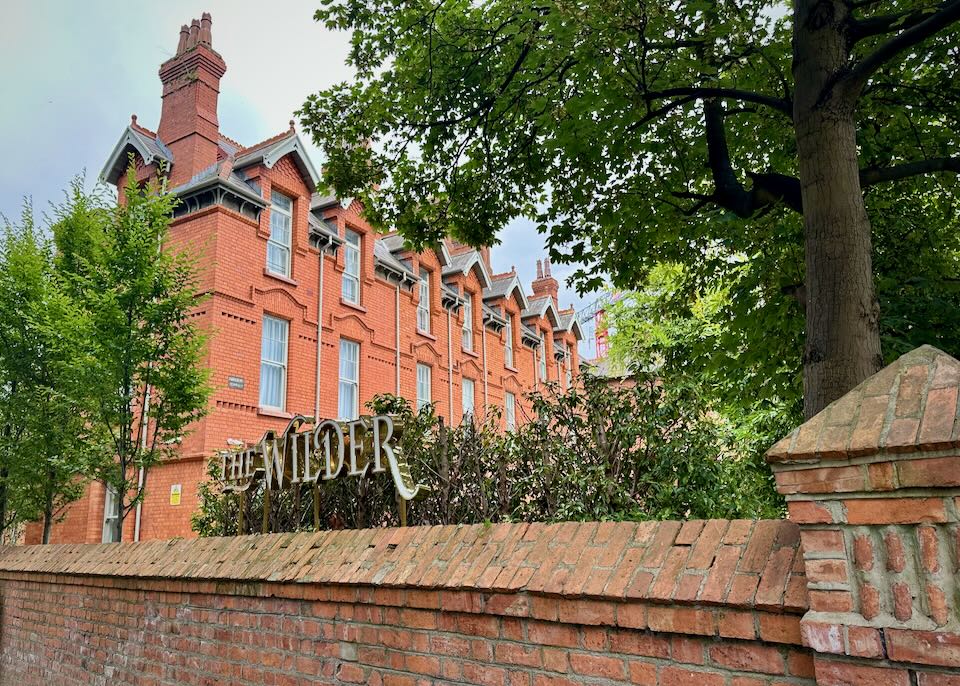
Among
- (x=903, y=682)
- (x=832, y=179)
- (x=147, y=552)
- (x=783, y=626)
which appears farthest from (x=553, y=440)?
(x=147, y=552)

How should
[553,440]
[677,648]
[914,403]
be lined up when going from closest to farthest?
[914,403], [677,648], [553,440]

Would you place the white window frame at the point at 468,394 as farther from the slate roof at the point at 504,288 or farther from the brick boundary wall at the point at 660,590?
the brick boundary wall at the point at 660,590

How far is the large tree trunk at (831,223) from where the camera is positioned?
3.98 meters

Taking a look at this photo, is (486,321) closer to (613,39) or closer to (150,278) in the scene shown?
(150,278)

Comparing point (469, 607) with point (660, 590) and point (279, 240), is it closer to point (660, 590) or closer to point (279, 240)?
point (660, 590)

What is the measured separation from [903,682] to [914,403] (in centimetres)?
80

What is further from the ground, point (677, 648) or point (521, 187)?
point (521, 187)

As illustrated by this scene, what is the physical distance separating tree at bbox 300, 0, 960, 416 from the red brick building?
178 inches

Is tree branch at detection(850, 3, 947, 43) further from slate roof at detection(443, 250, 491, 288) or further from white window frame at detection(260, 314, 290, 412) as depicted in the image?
slate roof at detection(443, 250, 491, 288)

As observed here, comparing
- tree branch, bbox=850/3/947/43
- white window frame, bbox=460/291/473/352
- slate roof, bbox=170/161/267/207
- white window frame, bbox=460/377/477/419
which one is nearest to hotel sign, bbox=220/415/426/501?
tree branch, bbox=850/3/947/43

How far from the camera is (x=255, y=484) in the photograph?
21.7 feet

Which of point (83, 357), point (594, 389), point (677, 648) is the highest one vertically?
point (83, 357)

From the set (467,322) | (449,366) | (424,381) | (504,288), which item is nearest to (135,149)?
(424,381)

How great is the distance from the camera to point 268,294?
1714 cm
